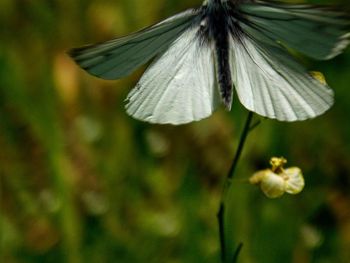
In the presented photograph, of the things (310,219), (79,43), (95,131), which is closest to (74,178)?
(95,131)

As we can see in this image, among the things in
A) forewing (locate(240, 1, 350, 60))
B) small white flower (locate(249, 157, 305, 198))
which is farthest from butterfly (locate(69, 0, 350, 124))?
small white flower (locate(249, 157, 305, 198))

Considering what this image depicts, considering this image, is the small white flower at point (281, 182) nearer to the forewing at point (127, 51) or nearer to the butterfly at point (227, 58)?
the butterfly at point (227, 58)

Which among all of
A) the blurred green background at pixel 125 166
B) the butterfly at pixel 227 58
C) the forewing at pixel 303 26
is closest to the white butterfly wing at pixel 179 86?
the butterfly at pixel 227 58

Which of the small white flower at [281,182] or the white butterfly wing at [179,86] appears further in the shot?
the small white flower at [281,182]

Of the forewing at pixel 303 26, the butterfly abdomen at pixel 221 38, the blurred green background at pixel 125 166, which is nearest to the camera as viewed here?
the forewing at pixel 303 26

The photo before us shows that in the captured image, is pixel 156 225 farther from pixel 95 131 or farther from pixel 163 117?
pixel 163 117

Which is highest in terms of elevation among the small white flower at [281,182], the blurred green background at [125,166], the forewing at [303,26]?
the forewing at [303,26]

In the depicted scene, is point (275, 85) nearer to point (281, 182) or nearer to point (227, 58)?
point (227, 58)

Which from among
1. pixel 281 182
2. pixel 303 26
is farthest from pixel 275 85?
pixel 281 182

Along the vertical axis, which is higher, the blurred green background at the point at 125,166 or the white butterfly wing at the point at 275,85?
the white butterfly wing at the point at 275,85
